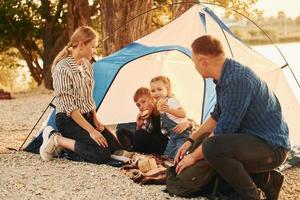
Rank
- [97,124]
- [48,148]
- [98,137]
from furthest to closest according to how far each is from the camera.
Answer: [97,124], [48,148], [98,137]

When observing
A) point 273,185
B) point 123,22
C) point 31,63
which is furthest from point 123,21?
point 31,63

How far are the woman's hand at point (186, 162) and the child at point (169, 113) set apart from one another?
4.00 feet

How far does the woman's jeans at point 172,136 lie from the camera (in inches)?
200

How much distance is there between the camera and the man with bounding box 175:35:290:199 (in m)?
3.49

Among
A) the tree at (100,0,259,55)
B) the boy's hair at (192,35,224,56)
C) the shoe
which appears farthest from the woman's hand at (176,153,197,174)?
the tree at (100,0,259,55)

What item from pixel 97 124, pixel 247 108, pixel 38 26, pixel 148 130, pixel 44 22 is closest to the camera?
pixel 247 108

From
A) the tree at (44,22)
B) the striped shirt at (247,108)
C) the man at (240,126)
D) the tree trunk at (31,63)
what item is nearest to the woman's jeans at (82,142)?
the man at (240,126)

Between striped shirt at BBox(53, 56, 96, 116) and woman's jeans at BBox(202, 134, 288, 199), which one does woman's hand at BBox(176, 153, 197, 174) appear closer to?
woman's jeans at BBox(202, 134, 288, 199)

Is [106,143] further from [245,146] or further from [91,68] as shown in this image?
[245,146]

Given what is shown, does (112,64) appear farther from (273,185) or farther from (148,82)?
(273,185)

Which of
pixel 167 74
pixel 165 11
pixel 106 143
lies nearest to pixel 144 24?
pixel 167 74

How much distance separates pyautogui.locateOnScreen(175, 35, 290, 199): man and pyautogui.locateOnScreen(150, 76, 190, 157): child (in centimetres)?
141

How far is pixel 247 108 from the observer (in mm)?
3527

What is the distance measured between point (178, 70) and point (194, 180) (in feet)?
9.42
